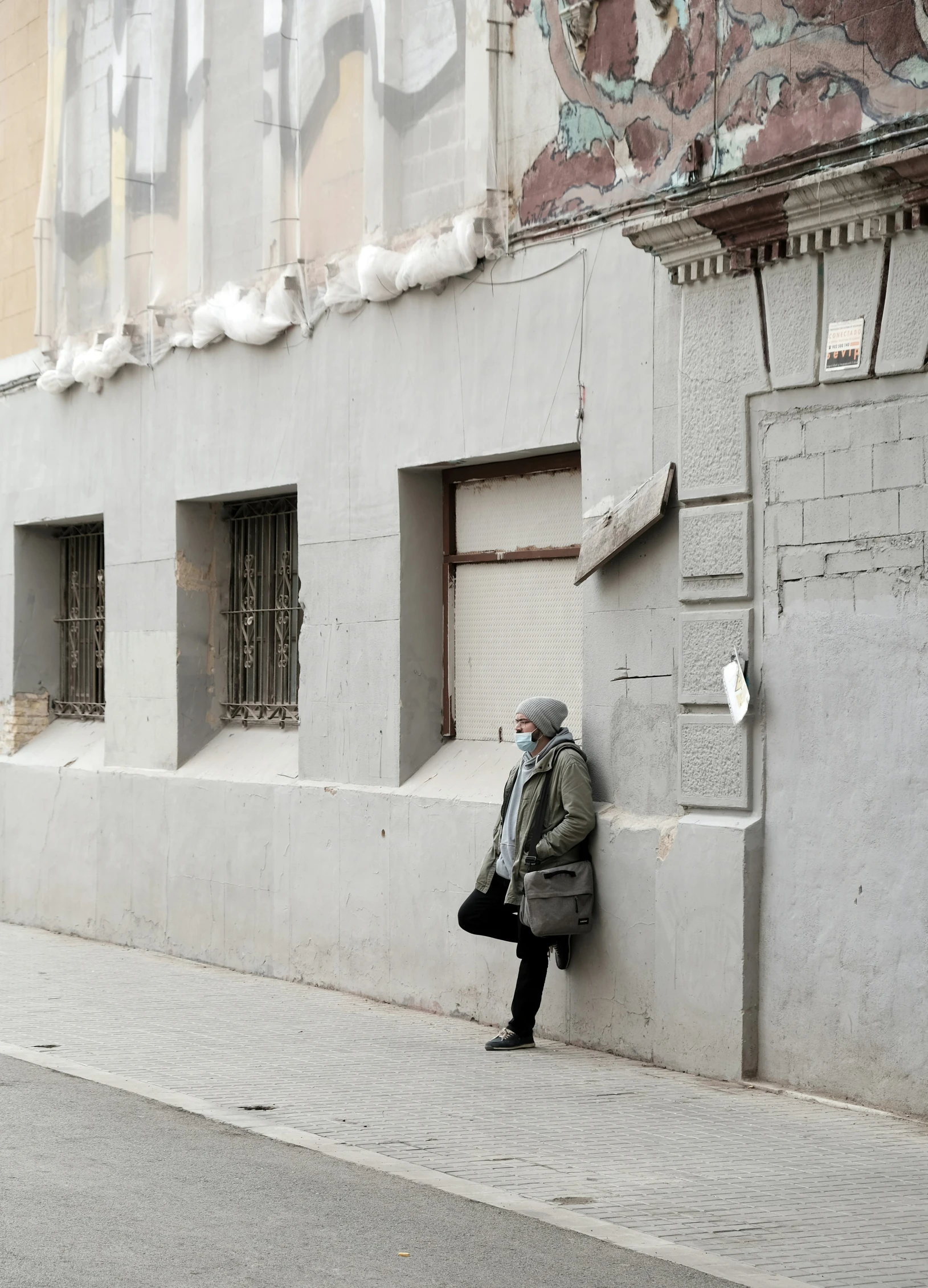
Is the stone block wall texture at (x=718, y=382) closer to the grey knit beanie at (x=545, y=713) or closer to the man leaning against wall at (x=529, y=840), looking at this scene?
the grey knit beanie at (x=545, y=713)

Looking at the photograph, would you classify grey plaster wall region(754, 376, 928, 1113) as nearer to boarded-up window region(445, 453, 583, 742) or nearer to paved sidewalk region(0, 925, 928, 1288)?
paved sidewalk region(0, 925, 928, 1288)

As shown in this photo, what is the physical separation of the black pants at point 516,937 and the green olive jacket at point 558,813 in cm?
8

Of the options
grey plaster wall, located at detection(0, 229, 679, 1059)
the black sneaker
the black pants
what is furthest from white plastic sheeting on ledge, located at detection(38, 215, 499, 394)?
the black sneaker

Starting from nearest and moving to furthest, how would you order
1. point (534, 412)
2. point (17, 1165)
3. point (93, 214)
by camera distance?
point (17, 1165) → point (534, 412) → point (93, 214)

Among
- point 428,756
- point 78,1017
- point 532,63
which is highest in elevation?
point 532,63

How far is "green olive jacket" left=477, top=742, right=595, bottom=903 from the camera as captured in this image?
9133 mm

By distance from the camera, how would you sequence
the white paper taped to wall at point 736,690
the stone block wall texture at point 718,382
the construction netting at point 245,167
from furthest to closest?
the construction netting at point 245,167, the stone block wall texture at point 718,382, the white paper taped to wall at point 736,690

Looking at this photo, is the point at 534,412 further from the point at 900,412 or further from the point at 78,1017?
the point at 78,1017

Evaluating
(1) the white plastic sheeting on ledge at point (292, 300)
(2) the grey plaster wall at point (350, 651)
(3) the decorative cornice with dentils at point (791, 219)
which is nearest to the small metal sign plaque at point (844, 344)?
(3) the decorative cornice with dentils at point (791, 219)

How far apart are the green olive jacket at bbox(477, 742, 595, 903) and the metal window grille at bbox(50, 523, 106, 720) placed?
6297mm

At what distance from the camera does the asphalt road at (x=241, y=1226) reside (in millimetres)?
5355

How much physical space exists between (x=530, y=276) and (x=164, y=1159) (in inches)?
203

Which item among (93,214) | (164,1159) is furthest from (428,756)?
(93,214)

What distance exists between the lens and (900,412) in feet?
25.8
